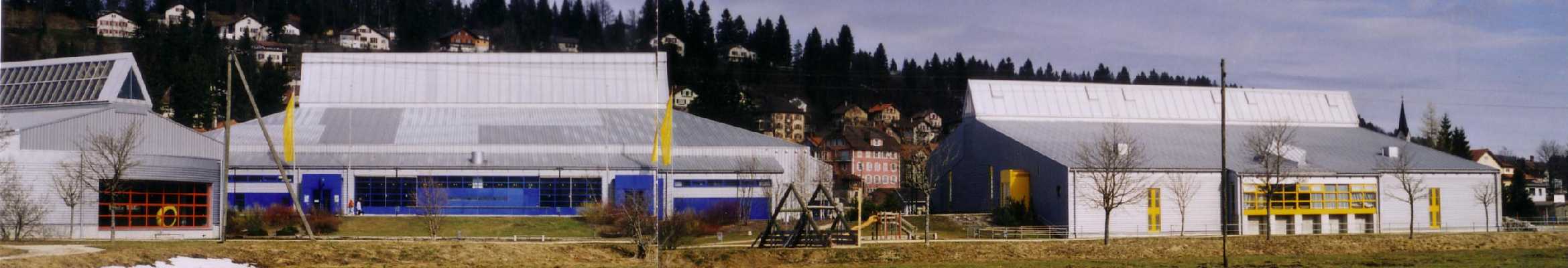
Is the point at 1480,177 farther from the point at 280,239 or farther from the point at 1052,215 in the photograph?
the point at 280,239

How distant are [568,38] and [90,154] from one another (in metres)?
70.7

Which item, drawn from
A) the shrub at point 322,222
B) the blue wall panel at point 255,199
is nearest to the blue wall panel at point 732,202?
the shrub at point 322,222

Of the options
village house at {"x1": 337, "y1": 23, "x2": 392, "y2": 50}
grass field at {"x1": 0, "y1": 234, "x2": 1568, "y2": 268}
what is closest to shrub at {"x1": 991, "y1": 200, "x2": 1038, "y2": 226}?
grass field at {"x1": 0, "y1": 234, "x2": 1568, "y2": 268}

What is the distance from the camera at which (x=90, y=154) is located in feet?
153

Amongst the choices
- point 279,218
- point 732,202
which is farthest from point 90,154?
point 732,202

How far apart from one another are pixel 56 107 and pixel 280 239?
475 inches

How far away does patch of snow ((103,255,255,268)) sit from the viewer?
36438 millimetres

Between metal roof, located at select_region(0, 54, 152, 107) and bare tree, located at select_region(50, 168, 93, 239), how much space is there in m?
5.80

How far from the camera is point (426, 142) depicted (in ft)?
229

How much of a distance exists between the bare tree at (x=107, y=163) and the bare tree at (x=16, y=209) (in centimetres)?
144

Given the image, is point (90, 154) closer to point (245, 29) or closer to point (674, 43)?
point (674, 43)

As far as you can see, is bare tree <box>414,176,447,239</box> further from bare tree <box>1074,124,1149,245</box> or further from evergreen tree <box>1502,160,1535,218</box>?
evergreen tree <box>1502,160,1535,218</box>

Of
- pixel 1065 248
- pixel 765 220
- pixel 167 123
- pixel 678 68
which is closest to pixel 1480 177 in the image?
pixel 1065 248

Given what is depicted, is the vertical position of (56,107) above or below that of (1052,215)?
above
